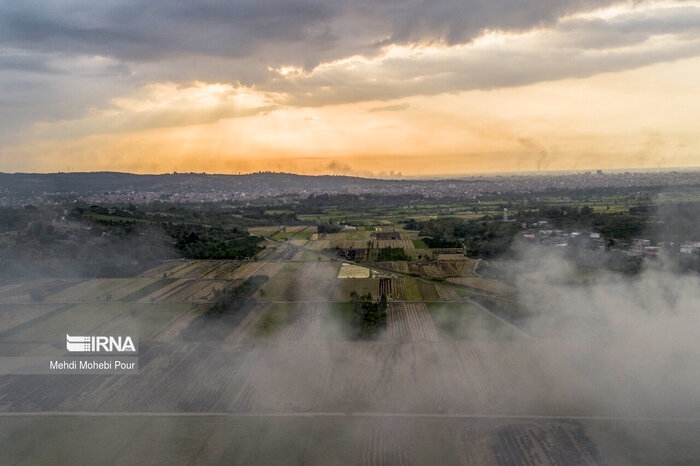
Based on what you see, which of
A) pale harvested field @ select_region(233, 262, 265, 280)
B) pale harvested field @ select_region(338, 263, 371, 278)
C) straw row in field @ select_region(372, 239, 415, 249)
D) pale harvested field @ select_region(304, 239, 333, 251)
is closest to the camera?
pale harvested field @ select_region(338, 263, 371, 278)

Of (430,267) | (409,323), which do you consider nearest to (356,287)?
(409,323)

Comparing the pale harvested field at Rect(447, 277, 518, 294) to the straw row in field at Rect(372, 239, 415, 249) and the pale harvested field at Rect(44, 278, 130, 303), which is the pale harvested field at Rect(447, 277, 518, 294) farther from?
the pale harvested field at Rect(44, 278, 130, 303)

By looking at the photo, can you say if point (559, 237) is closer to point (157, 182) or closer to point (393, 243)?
point (393, 243)

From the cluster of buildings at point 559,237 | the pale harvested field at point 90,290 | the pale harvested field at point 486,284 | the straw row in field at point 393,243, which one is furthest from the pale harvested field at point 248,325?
the cluster of buildings at point 559,237

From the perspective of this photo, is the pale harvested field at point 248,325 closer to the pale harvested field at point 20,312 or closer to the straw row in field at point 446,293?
the straw row in field at point 446,293

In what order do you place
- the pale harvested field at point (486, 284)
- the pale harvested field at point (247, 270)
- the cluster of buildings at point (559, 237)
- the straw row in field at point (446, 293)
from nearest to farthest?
the straw row in field at point (446, 293)
the pale harvested field at point (486, 284)
the pale harvested field at point (247, 270)
the cluster of buildings at point (559, 237)

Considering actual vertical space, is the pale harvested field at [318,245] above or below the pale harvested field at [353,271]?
above

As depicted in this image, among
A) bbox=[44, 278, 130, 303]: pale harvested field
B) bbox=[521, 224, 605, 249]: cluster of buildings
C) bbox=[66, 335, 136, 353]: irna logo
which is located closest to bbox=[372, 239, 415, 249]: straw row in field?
bbox=[521, 224, 605, 249]: cluster of buildings

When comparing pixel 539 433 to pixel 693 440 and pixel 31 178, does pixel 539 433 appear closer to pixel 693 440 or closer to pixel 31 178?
pixel 693 440
